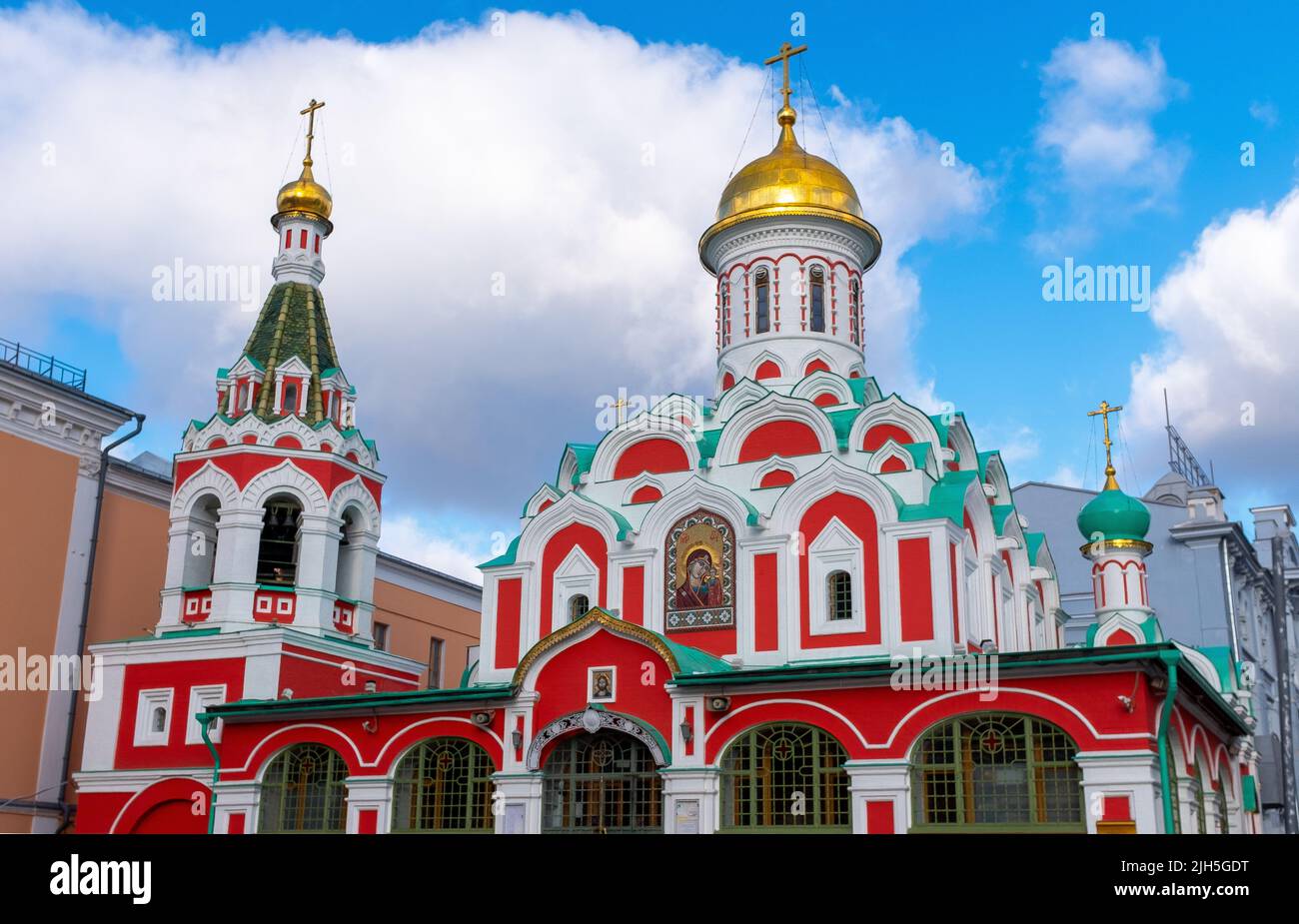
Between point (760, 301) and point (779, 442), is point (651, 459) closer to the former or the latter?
point (779, 442)

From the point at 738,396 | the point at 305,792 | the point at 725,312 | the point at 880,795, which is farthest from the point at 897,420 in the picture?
the point at 305,792

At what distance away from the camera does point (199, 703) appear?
16922 mm

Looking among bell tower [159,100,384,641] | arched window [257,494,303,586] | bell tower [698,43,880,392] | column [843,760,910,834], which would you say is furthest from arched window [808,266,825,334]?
column [843,760,910,834]

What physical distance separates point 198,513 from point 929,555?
32.9 ft

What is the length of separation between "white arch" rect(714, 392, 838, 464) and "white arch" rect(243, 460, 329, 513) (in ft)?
18.1

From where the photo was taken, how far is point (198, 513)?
18297 millimetres

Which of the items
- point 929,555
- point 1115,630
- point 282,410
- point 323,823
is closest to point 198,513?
point 282,410

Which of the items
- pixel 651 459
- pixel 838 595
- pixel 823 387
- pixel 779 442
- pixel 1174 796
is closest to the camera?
pixel 1174 796

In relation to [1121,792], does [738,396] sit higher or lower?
higher

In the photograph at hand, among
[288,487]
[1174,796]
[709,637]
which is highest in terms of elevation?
[288,487]

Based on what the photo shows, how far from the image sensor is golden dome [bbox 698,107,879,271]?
64.7 feet

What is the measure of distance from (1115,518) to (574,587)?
7812mm

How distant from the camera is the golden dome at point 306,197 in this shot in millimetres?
19781

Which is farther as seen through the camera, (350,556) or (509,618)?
(350,556)
